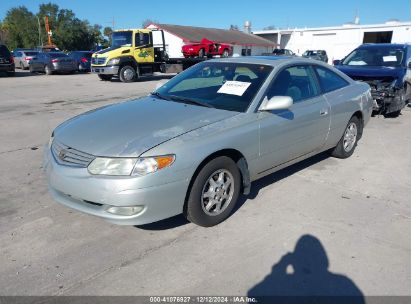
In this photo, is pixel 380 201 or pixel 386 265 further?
pixel 380 201

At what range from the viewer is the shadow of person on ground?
268 cm

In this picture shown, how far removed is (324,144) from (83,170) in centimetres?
325

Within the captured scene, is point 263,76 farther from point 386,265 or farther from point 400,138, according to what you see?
point 400,138

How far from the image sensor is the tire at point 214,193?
3340 millimetres

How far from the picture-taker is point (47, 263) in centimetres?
300

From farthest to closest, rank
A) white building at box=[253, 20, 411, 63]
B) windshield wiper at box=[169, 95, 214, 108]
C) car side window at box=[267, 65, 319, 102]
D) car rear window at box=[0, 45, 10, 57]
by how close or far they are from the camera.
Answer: white building at box=[253, 20, 411, 63], car rear window at box=[0, 45, 10, 57], car side window at box=[267, 65, 319, 102], windshield wiper at box=[169, 95, 214, 108]

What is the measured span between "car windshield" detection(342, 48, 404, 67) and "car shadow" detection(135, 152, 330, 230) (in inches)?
189

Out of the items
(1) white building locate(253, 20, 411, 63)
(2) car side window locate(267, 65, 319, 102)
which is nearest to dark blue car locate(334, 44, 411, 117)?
(2) car side window locate(267, 65, 319, 102)

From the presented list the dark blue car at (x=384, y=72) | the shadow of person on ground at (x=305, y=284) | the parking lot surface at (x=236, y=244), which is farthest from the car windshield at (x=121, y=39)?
the shadow of person on ground at (x=305, y=284)

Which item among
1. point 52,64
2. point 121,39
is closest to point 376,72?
point 121,39

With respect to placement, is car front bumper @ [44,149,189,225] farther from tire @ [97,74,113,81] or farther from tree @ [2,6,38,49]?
tree @ [2,6,38,49]

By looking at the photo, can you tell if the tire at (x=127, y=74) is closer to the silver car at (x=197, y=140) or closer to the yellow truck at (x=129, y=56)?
the yellow truck at (x=129, y=56)

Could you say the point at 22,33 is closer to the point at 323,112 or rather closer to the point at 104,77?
the point at 104,77

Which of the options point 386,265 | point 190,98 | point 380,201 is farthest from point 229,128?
point 380,201
